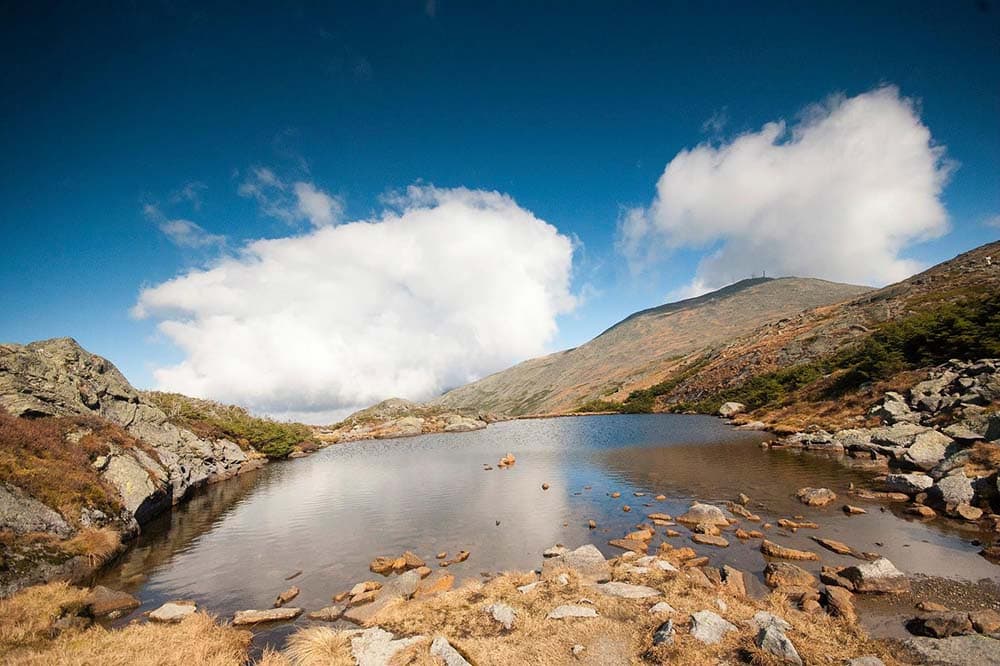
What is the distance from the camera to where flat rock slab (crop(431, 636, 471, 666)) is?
1225 centimetres

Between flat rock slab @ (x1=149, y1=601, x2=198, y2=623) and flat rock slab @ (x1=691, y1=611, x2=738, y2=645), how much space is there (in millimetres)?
22461

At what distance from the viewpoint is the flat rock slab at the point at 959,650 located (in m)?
11.0

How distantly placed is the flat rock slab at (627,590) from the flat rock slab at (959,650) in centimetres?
765

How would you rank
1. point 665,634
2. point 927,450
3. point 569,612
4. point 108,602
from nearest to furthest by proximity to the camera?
point 665,634
point 569,612
point 108,602
point 927,450

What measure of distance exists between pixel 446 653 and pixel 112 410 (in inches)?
2115

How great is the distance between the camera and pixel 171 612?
1941 cm

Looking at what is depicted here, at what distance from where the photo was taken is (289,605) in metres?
20.5

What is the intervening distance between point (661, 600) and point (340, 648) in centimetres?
1190

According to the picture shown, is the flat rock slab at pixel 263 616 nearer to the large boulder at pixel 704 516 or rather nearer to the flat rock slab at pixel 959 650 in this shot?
the flat rock slab at pixel 959 650

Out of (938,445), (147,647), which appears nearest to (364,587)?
(147,647)

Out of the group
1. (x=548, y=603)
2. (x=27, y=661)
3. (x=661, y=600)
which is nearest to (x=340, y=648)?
(x=548, y=603)

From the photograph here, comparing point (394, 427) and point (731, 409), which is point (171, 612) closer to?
point (731, 409)

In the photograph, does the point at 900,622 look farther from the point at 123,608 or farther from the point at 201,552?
the point at 201,552

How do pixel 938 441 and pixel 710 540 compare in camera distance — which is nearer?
pixel 710 540
